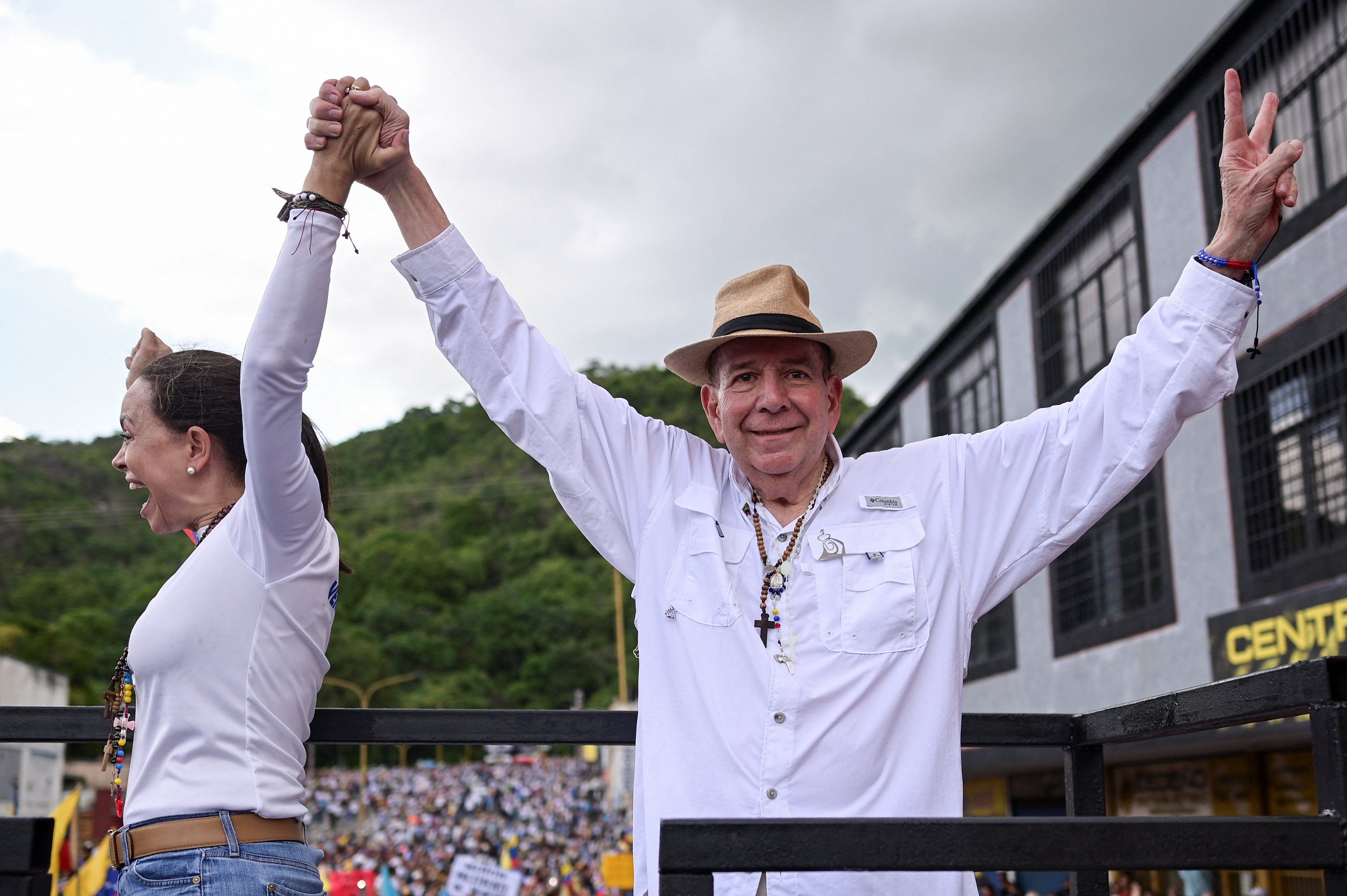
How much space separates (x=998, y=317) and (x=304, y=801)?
19004mm

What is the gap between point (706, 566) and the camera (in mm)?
2531

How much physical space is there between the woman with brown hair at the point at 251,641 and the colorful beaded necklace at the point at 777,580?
2.86 feet

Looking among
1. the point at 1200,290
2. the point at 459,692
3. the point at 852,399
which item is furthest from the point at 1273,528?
the point at 459,692

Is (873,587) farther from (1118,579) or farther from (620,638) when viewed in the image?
(620,638)

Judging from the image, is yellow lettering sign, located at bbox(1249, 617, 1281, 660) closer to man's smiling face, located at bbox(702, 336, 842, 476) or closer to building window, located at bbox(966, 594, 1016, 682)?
building window, located at bbox(966, 594, 1016, 682)

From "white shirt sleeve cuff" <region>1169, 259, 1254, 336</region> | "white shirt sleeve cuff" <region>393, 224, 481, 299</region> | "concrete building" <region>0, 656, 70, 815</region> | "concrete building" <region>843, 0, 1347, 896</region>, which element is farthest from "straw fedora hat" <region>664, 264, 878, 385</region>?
"concrete building" <region>0, 656, 70, 815</region>

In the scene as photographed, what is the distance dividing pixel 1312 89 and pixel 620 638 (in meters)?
40.1

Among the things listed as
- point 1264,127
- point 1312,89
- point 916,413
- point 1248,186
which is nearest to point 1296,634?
point 1312,89

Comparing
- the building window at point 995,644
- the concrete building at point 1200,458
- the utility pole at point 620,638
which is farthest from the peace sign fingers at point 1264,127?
the utility pole at point 620,638

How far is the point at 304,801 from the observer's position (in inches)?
87.7

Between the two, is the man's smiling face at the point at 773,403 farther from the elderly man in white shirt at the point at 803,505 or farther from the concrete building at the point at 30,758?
the concrete building at the point at 30,758

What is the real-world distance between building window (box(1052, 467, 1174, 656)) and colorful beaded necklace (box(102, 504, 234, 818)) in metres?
12.6

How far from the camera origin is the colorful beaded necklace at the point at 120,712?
231cm

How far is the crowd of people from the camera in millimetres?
20922
